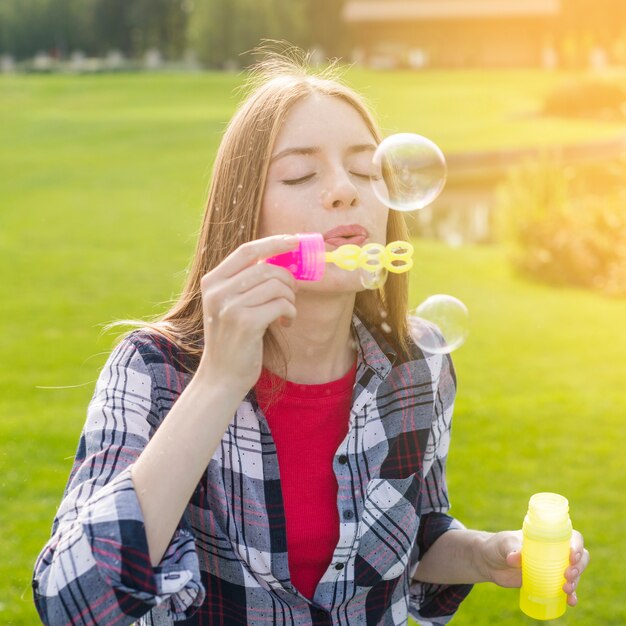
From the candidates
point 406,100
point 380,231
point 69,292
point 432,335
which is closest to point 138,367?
point 380,231

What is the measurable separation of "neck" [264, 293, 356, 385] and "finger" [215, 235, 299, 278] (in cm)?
36

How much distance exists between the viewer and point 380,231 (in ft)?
5.77

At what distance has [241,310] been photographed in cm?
134

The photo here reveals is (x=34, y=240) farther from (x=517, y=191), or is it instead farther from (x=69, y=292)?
(x=517, y=191)

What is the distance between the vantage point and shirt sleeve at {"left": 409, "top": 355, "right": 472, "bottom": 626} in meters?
1.89

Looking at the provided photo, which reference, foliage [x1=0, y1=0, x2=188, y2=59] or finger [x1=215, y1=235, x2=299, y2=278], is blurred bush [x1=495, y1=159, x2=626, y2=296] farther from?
foliage [x1=0, y1=0, x2=188, y2=59]

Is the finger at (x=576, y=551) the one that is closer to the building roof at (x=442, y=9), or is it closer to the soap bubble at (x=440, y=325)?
the soap bubble at (x=440, y=325)

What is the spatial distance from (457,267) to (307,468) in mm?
7271

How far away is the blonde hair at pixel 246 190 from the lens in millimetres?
1692

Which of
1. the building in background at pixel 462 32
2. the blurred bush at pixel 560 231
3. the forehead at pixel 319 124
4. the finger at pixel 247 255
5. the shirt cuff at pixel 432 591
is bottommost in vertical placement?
the blurred bush at pixel 560 231

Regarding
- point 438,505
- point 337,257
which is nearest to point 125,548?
point 337,257

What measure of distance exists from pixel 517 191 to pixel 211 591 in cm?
730

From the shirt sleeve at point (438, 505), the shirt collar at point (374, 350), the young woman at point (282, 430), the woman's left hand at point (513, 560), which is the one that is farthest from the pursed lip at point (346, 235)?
the woman's left hand at point (513, 560)

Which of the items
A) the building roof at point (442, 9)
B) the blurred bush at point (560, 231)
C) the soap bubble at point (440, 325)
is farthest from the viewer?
the building roof at point (442, 9)
